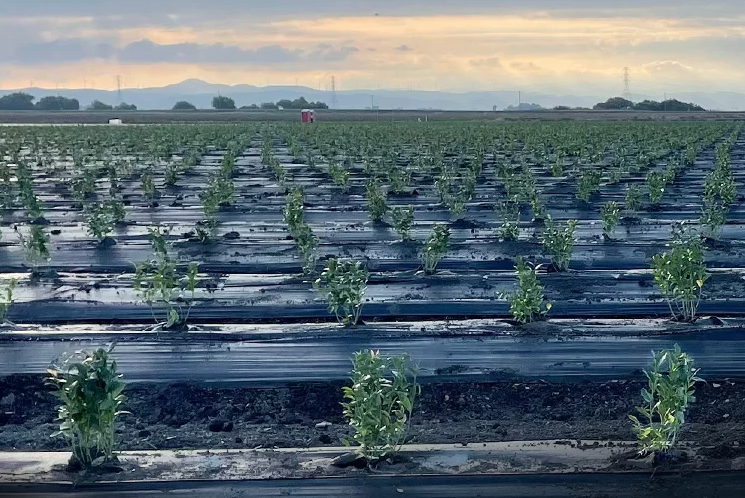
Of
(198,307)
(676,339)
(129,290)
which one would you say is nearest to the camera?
(676,339)

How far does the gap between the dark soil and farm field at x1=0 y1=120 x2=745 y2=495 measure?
2 cm

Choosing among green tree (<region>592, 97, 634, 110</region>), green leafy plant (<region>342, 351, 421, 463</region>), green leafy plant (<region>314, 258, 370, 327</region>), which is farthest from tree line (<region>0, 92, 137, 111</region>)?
green leafy plant (<region>342, 351, 421, 463</region>)

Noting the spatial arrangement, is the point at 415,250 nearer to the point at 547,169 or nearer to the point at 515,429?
the point at 515,429

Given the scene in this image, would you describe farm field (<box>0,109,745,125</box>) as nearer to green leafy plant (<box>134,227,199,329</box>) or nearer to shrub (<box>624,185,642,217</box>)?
shrub (<box>624,185,642,217</box>)

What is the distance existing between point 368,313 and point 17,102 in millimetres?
116770

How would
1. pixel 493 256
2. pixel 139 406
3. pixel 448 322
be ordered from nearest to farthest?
1. pixel 139 406
2. pixel 448 322
3. pixel 493 256

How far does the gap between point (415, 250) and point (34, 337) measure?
5.94 m

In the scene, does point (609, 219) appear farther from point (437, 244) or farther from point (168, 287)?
point (168, 287)

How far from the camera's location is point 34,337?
28.3 feet

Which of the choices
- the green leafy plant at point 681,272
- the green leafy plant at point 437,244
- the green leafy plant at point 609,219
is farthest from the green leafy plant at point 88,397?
the green leafy plant at point 609,219

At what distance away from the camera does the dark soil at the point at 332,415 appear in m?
6.14

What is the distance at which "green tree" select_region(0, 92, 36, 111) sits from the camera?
114 metres

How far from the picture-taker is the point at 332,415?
6797mm

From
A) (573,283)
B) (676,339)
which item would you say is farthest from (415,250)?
(676,339)
